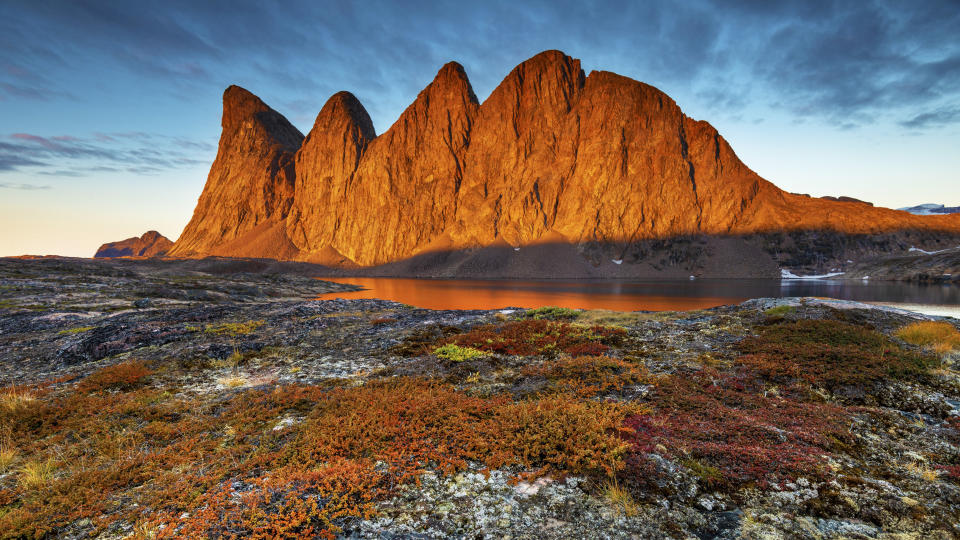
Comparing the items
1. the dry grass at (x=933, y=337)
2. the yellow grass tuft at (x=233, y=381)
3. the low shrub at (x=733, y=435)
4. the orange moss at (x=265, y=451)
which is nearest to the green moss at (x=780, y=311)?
the dry grass at (x=933, y=337)

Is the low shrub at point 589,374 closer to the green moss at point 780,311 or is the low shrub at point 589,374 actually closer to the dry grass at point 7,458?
the dry grass at point 7,458

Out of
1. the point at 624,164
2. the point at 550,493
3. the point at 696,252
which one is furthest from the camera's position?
the point at 624,164

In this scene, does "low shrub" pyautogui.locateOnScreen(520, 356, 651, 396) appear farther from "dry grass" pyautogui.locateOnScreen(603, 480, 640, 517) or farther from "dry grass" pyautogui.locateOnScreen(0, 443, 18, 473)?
"dry grass" pyautogui.locateOnScreen(0, 443, 18, 473)

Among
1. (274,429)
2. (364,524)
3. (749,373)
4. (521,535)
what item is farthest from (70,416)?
(749,373)

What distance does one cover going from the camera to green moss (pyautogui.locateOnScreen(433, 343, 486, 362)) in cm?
1284

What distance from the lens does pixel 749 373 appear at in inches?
416

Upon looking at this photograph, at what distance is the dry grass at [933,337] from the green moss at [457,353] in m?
14.1

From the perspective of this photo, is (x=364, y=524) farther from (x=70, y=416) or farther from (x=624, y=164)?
(x=624, y=164)

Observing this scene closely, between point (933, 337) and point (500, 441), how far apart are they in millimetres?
16407

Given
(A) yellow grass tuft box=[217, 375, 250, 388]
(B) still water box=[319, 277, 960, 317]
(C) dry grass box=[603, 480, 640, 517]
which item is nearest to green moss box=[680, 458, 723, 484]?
(C) dry grass box=[603, 480, 640, 517]

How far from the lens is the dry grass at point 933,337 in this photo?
469 inches

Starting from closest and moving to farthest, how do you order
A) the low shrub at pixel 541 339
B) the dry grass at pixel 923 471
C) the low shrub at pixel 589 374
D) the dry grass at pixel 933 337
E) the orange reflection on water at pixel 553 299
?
1. the dry grass at pixel 923 471
2. the low shrub at pixel 589 374
3. the dry grass at pixel 933 337
4. the low shrub at pixel 541 339
5. the orange reflection on water at pixel 553 299

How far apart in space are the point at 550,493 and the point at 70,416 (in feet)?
34.9

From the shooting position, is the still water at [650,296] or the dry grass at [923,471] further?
the still water at [650,296]
